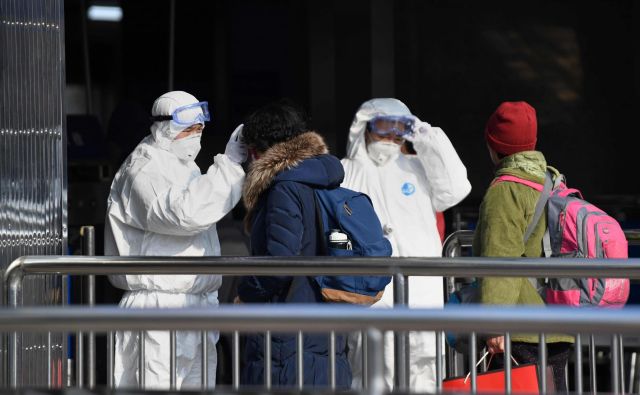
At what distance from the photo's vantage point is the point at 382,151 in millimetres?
7219

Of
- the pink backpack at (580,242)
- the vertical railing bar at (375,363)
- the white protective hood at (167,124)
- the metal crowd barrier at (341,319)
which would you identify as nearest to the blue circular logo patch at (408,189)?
the white protective hood at (167,124)

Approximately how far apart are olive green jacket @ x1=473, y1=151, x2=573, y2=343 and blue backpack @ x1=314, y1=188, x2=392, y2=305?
0.47m

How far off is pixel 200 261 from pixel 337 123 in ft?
22.0

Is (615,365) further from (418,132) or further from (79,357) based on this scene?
(418,132)

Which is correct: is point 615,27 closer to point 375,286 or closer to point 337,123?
point 337,123

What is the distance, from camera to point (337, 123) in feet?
38.8

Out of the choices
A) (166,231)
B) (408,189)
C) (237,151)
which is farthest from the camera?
(408,189)

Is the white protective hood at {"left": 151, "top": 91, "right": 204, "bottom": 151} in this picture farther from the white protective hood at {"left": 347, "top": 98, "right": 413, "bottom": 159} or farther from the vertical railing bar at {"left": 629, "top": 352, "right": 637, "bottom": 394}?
the vertical railing bar at {"left": 629, "top": 352, "right": 637, "bottom": 394}

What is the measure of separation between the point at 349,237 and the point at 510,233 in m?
0.69

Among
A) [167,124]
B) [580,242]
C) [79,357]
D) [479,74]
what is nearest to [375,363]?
[79,357]

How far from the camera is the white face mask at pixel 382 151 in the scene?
722 cm

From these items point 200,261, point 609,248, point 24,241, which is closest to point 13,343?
point 200,261

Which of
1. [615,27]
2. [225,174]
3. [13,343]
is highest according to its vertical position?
[615,27]

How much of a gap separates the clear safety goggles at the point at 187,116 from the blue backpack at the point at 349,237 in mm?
1101
